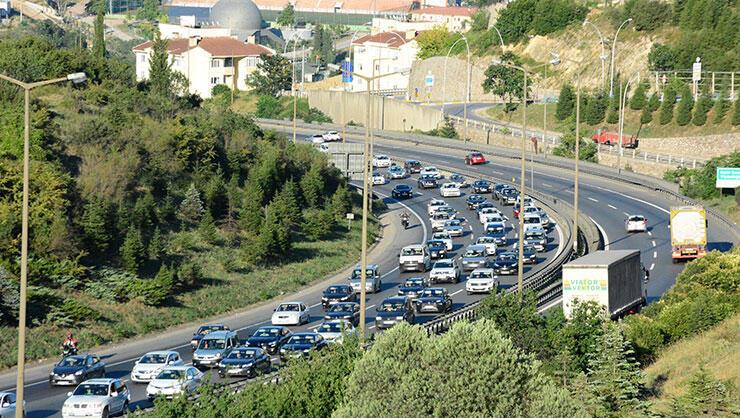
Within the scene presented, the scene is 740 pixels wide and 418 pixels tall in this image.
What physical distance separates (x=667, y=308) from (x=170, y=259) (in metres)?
31.3

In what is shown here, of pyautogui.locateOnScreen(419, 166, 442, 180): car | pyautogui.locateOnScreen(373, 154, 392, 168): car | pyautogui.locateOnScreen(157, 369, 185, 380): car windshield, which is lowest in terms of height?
pyautogui.locateOnScreen(157, 369, 185, 380): car windshield

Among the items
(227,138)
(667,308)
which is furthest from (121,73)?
(667,308)

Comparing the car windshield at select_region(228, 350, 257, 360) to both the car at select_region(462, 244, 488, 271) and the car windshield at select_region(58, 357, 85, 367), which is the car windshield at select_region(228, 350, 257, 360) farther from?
the car at select_region(462, 244, 488, 271)

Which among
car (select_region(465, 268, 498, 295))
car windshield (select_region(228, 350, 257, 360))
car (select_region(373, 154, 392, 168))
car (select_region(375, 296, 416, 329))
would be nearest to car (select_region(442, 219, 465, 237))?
car (select_region(465, 268, 498, 295))

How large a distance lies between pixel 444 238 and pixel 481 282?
17061mm

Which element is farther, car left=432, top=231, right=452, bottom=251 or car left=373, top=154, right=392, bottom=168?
car left=373, top=154, right=392, bottom=168

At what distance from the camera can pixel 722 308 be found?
55.7 meters

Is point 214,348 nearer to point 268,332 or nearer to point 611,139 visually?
point 268,332

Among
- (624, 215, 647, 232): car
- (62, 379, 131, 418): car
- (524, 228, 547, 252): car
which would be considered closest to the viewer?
(62, 379, 131, 418): car

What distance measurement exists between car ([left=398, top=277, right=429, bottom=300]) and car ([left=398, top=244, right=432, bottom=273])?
903 centimetres

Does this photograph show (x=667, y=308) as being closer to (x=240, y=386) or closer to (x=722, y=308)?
(x=722, y=308)

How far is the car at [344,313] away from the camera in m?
63.4

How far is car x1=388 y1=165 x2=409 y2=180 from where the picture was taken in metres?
123

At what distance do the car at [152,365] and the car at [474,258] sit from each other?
31360 millimetres
